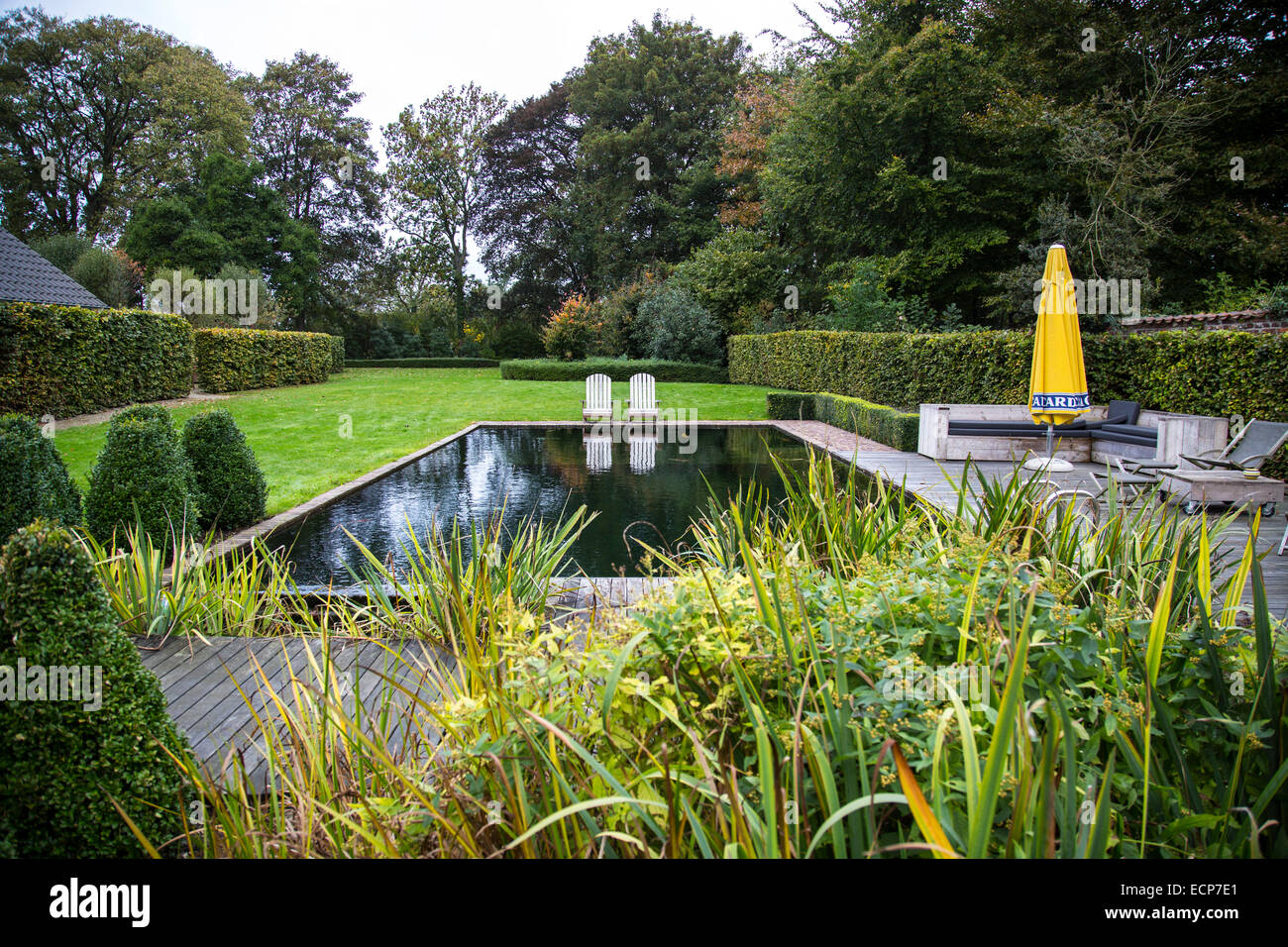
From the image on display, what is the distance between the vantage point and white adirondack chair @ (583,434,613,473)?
9.83 m

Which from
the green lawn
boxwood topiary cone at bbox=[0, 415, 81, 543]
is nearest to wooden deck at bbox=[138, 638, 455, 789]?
boxwood topiary cone at bbox=[0, 415, 81, 543]

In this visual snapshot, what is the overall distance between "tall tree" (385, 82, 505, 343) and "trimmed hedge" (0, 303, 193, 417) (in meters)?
22.2

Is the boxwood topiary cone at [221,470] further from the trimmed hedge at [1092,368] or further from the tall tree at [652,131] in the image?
the tall tree at [652,131]

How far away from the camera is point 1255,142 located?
1719 cm

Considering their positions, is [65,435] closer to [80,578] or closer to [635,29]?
[80,578]

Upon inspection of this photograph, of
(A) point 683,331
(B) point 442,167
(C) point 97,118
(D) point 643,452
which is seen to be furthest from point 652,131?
(D) point 643,452

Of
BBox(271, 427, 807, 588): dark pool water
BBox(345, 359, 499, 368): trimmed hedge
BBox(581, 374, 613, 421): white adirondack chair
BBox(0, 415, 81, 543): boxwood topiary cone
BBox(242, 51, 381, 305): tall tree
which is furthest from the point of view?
BBox(242, 51, 381, 305): tall tree

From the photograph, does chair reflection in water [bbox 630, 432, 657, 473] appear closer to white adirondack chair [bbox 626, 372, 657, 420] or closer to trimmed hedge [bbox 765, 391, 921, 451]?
white adirondack chair [bbox 626, 372, 657, 420]

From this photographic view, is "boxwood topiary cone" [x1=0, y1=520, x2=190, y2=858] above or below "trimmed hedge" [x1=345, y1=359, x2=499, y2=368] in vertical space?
below

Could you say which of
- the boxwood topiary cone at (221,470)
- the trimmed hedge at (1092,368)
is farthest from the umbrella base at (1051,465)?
the boxwood topiary cone at (221,470)

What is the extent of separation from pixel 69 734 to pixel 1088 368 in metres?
11.6

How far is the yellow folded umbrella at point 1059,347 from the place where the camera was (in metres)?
7.48

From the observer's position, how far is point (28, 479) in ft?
14.0
